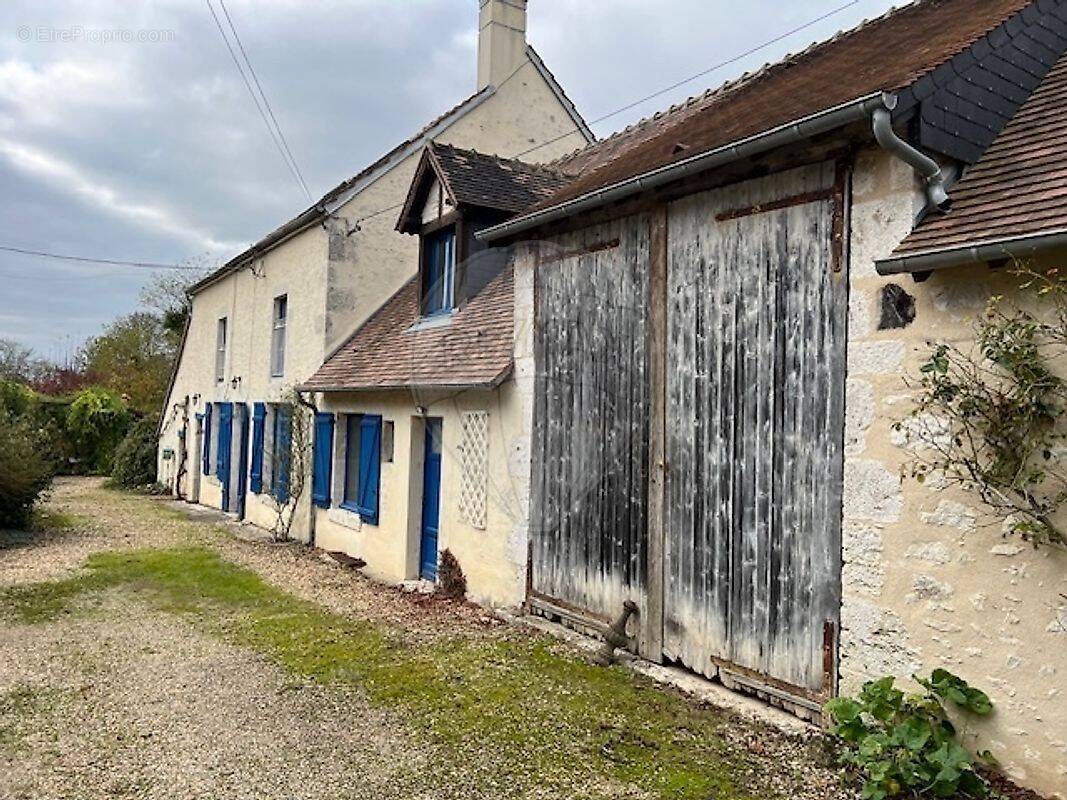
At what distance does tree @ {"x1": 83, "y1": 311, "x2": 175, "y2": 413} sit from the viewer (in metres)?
31.0

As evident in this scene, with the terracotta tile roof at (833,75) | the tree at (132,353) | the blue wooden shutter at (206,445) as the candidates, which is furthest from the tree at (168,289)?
the terracotta tile roof at (833,75)

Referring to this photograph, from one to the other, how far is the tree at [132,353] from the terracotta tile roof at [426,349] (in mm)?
22170

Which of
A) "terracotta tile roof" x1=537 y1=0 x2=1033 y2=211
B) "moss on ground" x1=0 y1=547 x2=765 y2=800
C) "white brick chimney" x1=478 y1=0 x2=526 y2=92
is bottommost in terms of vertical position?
"moss on ground" x1=0 y1=547 x2=765 y2=800

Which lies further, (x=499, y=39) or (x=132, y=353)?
(x=132, y=353)

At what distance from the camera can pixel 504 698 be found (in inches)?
212

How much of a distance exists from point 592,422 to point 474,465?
6.71 ft

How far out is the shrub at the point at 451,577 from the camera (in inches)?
334

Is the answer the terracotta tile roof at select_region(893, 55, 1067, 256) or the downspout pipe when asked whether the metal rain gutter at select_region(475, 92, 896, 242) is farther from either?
the terracotta tile roof at select_region(893, 55, 1067, 256)

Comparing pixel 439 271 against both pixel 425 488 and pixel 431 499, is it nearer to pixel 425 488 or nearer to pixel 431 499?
pixel 425 488

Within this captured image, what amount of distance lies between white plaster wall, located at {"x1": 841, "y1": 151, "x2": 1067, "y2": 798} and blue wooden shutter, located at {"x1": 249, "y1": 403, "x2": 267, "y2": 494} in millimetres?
12588

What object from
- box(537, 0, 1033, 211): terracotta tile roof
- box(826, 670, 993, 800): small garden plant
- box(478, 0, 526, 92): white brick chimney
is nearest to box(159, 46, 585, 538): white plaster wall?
box(478, 0, 526, 92): white brick chimney

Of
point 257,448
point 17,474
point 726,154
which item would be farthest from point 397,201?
point 726,154

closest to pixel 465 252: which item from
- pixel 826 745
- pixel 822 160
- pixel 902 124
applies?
pixel 822 160

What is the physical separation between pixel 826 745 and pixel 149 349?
35.8m
